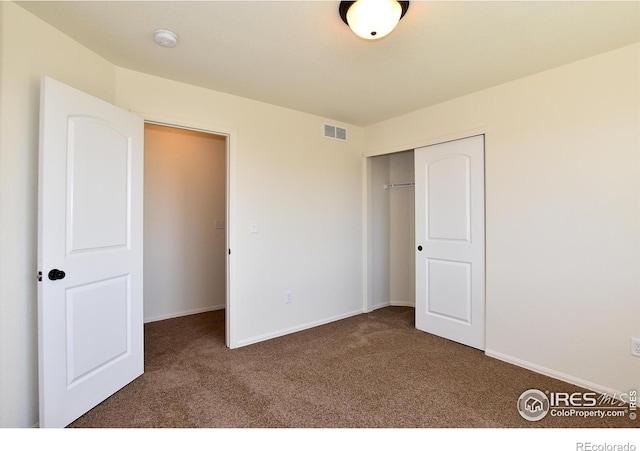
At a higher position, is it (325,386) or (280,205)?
(280,205)

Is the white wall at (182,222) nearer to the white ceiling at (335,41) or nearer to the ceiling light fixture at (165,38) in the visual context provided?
the white ceiling at (335,41)

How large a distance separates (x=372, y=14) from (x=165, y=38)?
1.27 m

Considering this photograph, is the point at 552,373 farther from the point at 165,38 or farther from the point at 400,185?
the point at 165,38

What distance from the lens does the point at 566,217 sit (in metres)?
2.29

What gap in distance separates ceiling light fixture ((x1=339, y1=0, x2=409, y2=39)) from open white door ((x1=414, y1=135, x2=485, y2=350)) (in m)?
1.64

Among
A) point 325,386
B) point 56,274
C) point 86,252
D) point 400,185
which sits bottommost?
point 325,386

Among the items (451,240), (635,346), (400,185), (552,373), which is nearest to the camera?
(635,346)

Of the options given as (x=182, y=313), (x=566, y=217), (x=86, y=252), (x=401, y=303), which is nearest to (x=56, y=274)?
(x=86, y=252)

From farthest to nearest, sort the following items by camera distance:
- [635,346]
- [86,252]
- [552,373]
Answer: [552,373]
[635,346]
[86,252]

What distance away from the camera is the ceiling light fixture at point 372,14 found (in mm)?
1529

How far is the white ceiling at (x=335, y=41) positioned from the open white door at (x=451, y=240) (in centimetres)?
65

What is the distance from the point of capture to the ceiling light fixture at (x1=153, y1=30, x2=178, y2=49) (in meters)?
1.88

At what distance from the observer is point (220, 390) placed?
2168mm
